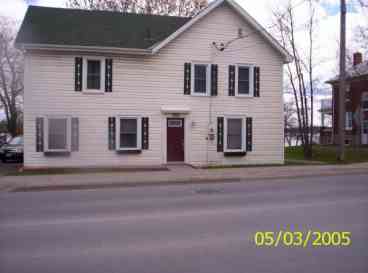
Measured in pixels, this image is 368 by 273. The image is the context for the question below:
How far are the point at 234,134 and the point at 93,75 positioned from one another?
26.5 ft

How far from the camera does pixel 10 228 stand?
23.0 feet

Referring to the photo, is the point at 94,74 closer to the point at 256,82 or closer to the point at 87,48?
the point at 87,48

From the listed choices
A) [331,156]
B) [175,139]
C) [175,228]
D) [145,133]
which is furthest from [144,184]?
[331,156]

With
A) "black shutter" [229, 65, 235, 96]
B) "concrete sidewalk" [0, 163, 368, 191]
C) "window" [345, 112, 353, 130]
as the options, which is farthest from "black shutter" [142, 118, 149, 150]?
"window" [345, 112, 353, 130]

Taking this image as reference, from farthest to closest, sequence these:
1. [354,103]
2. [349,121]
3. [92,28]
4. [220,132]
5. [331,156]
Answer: [349,121]
[354,103]
[331,156]
[92,28]
[220,132]

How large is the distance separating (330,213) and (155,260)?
4644 millimetres

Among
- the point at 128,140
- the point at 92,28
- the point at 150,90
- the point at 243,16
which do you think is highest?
the point at 243,16

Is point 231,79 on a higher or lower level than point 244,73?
lower

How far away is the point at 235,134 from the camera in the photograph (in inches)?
793

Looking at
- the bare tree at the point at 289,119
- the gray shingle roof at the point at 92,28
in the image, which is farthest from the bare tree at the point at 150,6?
the bare tree at the point at 289,119

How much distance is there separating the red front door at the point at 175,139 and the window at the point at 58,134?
16.5 feet

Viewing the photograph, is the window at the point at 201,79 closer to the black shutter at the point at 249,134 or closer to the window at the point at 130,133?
the black shutter at the point at 249,134

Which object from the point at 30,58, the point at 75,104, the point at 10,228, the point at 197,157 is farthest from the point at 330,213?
the point at 30,58

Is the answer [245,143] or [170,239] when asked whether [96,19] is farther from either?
[170,239]
